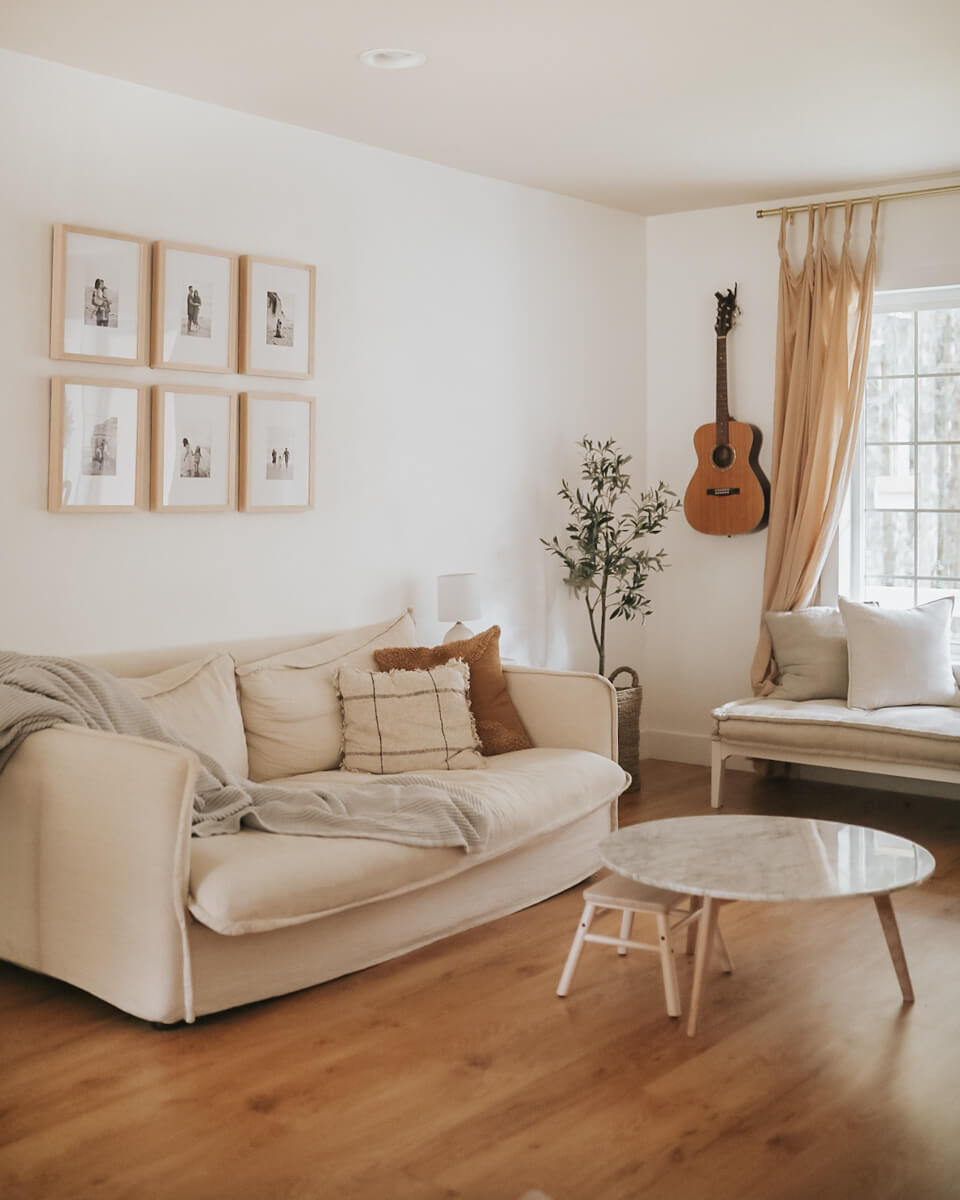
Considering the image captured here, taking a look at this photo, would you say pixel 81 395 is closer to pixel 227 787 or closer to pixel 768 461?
pixel 227 787

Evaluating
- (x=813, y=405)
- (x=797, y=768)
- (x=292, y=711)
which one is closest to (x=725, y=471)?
(x=813, y=405)

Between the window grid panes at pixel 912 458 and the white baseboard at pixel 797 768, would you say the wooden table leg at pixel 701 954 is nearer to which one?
the white baseboard at pixel 797 768

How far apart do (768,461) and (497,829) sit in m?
2.86

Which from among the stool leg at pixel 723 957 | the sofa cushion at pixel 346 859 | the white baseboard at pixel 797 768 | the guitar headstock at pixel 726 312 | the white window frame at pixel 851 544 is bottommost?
the stool leg at pixel 723 957

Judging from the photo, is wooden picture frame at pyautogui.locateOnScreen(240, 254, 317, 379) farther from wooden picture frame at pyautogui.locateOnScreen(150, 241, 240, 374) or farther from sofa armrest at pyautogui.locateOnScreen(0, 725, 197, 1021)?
sofa armrest at pyautogui.locateOnScreen(0, 725, 197, 1021)

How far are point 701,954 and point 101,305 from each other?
100 inches

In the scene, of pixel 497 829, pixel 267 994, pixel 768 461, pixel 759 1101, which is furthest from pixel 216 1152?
pixel 768 461

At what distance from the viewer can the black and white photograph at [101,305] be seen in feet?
12.5

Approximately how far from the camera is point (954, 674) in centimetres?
509

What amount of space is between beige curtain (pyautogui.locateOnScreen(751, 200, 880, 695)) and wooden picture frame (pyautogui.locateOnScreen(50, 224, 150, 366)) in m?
2.90

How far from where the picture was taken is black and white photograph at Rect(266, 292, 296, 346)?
14.3ft

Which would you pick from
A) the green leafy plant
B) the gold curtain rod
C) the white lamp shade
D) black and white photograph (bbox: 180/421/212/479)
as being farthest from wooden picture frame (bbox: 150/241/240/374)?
the gold curtain rod

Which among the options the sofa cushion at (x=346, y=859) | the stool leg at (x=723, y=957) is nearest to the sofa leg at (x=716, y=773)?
the sofa cushion at (x=346, y=859)

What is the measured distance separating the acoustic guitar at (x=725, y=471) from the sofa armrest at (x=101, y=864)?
11.3ft
